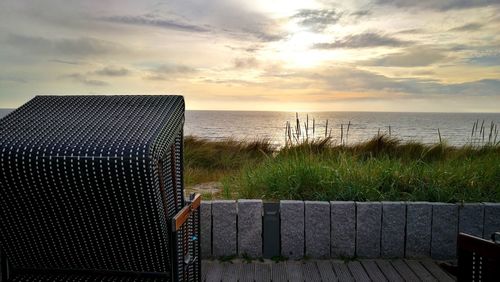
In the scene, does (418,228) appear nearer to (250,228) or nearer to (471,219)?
(471,219)

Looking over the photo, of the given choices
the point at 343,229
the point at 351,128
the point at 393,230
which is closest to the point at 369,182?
the point at 393,230

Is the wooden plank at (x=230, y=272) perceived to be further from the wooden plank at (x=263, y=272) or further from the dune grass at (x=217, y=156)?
the dune grass at (x=217, y=156)

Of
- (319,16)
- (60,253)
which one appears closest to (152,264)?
(60,253)

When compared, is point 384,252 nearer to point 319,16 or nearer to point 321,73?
point 319,16

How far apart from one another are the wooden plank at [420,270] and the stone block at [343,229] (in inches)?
16.0

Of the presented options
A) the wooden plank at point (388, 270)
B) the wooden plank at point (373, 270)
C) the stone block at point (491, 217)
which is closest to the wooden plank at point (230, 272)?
the wooden plank at point (373, 270)

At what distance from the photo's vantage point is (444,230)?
3.04 metres

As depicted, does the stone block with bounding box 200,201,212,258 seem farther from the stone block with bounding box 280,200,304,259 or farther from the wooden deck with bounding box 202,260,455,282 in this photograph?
the stone block with bounding box 280,200,304,259

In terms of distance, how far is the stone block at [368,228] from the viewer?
118 inches

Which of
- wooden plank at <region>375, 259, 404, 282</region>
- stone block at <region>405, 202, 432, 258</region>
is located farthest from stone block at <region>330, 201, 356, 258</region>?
stone block at <region>405, 202, 432, 258</region>

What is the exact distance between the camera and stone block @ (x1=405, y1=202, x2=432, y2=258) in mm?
3020

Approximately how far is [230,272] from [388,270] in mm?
1097

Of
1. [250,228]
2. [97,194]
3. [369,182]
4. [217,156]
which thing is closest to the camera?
[97,194]

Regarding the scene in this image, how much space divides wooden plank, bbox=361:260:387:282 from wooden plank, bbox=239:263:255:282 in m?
0.79
